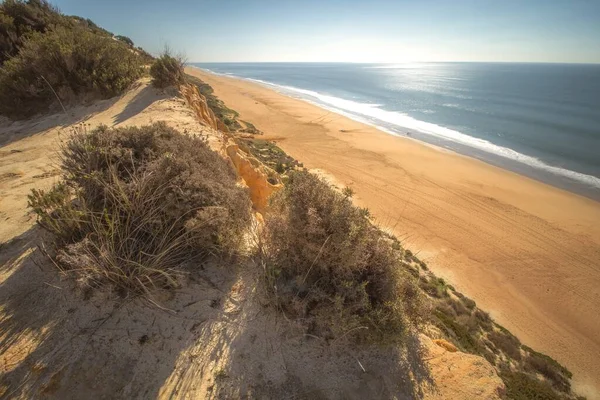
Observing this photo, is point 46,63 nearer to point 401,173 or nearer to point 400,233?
point 400,233

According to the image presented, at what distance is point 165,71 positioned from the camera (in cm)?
984

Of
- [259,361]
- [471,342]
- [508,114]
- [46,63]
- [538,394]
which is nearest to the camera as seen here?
[259,361]

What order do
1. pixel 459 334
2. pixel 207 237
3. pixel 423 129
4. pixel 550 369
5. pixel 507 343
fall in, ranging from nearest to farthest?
pixel 207 237 → pixel 459 334 → pixel 550 369 → pixel 507 343 → pixel 423 129

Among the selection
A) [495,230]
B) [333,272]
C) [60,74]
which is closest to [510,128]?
[495,230]

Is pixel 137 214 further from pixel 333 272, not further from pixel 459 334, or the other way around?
pixel 459 334

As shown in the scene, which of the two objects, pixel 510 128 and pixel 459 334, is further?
pixel 510 128

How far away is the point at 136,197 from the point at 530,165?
88.4 ft

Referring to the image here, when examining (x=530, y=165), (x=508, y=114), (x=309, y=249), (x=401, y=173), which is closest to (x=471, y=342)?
(x=309, y=249)

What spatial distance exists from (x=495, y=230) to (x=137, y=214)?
1462 centimetres

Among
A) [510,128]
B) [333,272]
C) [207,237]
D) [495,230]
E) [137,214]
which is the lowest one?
[495,230]

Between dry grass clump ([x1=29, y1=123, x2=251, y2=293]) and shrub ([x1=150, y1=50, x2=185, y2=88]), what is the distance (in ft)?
21.2

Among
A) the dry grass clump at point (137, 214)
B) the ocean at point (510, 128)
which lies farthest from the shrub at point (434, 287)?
the ocean at point (510, 128)

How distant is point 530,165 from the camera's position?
2112 centimetres

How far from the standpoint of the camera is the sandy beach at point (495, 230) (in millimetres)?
8477
